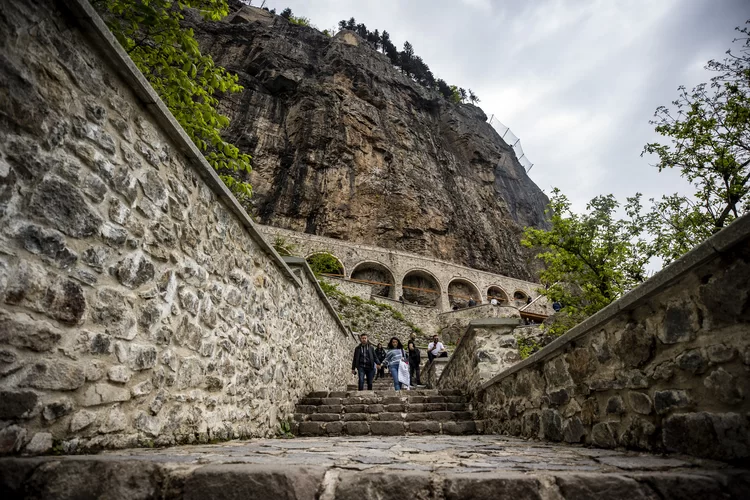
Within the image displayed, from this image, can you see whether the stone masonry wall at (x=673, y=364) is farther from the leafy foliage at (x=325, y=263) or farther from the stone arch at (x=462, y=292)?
the stone arch at (x=462, y=292)

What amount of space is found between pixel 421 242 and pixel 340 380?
18.5 meters

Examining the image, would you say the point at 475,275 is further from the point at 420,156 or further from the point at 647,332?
the point at 647,332

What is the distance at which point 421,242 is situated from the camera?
87.2ft

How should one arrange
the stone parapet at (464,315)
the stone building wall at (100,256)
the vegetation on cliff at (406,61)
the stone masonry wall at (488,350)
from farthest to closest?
1. the vegetation on cliff at (406,61)
2. the stone parapet at (464,315)
3. the stone masonry wall at (488,350)
4. the stone building wall at (100,256)

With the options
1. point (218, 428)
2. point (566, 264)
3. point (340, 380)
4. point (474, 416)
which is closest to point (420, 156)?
point (566, 264)

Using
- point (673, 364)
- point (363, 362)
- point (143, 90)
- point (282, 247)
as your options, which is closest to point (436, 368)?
point (363, 362)

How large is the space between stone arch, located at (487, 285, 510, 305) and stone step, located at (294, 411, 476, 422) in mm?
22954

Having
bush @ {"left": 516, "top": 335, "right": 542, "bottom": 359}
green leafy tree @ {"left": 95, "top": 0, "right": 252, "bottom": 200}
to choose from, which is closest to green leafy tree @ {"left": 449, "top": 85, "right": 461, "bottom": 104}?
bush @ {"left": 516, "top": 335, "right": 542, "bottom": 359}

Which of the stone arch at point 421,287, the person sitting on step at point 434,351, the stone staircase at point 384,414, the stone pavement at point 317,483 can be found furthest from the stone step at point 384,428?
the stone arch at point 421,287

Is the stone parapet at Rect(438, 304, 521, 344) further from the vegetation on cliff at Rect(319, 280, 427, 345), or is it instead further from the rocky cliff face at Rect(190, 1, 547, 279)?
the rocky cliff face at Rect(190, 1, 547, 279)

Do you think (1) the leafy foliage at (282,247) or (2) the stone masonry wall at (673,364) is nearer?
(2) the stone masonry wall at (673,364)

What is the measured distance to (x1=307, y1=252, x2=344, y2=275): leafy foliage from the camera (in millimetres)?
21734

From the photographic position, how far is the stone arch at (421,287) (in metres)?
25.3

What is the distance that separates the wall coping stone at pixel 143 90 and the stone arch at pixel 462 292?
23.9 m
